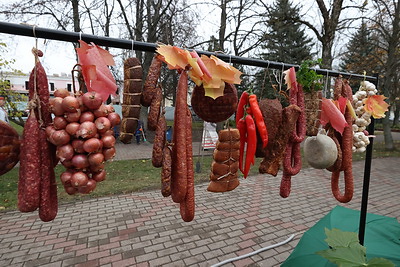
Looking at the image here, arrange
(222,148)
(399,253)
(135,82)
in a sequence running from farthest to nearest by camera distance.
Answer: (399,253)
(222,148)
(135,82)

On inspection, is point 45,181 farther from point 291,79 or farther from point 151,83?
point 291,79

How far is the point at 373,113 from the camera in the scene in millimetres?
2172

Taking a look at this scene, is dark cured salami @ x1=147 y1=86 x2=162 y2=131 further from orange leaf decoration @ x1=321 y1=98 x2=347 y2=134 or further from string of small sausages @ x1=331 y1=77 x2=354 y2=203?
string of small sausages @ x1=331 y1=77 x2=354 y2=203

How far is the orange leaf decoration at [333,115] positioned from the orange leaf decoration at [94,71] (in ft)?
5.03

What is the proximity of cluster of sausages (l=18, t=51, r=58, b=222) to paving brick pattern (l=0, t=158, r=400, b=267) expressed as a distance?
Answer: 2756 millimetres

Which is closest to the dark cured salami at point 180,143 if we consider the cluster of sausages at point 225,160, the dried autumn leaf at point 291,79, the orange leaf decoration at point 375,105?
the cluster of sausages at point 225,160

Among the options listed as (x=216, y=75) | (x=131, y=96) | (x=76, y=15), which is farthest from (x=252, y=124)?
(x=76, y=15)

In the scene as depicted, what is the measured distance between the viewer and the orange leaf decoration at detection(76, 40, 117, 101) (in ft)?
3.44

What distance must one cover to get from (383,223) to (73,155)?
9.39 ft

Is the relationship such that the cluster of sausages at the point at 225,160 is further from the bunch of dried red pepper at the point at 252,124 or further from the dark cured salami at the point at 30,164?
the dark cured salami at the point at 30,164

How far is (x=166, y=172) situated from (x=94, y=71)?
59 centimetres

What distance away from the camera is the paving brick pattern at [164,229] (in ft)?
11.4

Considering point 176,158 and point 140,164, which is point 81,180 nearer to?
point 176,158

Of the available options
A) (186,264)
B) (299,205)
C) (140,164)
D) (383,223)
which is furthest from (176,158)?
(140,164)
